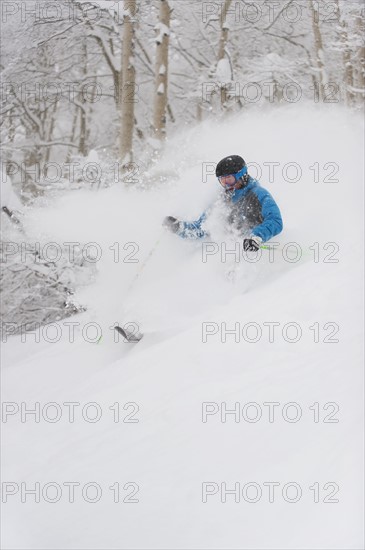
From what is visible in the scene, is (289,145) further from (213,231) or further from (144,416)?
(144,416)

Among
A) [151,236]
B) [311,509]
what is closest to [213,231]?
[151,236]

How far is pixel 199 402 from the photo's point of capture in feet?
10.6

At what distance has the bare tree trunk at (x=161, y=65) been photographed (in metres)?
10.2

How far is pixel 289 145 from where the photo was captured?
866 cm

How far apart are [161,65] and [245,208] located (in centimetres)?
642

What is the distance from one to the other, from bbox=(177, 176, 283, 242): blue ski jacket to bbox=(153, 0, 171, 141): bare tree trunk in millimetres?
5711

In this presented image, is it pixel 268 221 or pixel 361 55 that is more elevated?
pixel 361 55

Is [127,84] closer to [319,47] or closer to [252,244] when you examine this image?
[319,47]

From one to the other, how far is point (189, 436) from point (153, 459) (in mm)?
232

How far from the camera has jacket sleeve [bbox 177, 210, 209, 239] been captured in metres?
5.34

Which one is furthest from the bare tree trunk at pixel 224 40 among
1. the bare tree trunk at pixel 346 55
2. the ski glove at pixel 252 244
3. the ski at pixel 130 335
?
the ski at pixel 130 335

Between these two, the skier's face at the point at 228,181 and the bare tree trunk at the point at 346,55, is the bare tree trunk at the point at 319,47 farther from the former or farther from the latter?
the skier's face at the point at 228,181

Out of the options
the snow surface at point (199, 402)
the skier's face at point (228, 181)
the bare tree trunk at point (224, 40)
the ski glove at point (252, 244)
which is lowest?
the snow surface at point (199, 402)

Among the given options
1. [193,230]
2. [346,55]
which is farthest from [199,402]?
[346,55]
